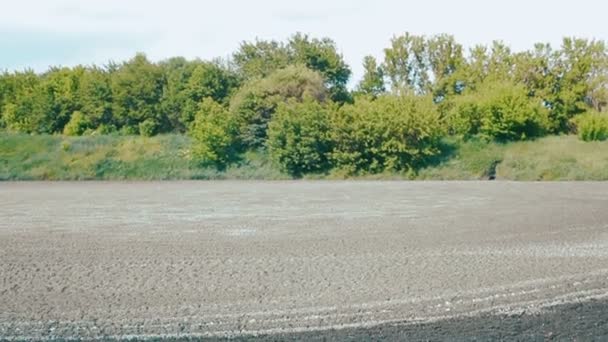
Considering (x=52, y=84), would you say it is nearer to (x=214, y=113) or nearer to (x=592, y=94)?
(x=214, y=113)

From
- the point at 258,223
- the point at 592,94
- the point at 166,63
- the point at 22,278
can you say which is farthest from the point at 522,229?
the point at 166,63

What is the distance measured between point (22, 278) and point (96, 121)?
51653mm

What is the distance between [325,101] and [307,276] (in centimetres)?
4296

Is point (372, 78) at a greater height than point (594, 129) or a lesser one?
greater

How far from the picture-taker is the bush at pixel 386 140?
45.0 meters

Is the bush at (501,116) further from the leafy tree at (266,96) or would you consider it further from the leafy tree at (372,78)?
the leafy tree at (372,78)

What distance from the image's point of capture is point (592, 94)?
56.9m

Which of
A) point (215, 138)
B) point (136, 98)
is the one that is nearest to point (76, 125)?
point (136, 98)

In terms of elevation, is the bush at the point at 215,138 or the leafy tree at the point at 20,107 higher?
the leafy tree at the point at 20,107

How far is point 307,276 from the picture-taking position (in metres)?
9.41

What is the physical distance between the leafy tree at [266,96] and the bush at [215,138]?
1006 millimetres

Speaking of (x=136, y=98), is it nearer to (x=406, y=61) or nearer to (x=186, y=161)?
(x=186, y=161)

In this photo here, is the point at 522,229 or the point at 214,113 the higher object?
the point at 214,113

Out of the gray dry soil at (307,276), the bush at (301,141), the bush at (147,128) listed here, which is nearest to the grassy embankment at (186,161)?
the bush at (301,141)
